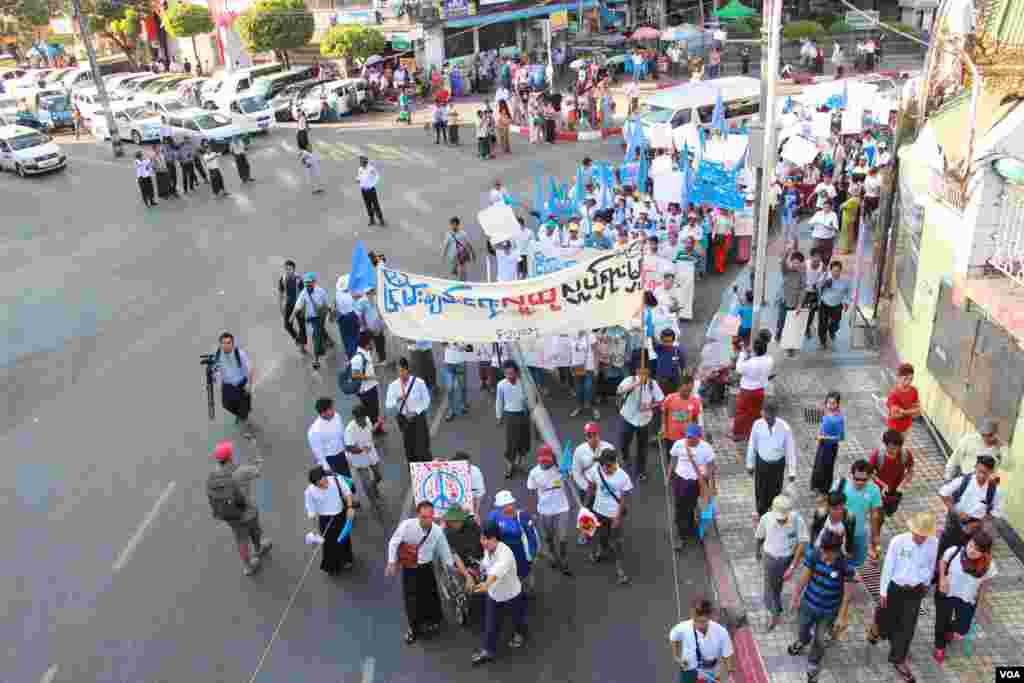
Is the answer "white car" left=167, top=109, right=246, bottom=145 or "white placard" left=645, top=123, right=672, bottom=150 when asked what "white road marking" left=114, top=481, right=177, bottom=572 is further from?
"white car" left=167, top=109, right=246, bottom=145

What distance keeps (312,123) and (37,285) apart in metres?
16.7

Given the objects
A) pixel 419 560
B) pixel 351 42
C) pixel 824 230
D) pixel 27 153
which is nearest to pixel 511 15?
pixel 351 42

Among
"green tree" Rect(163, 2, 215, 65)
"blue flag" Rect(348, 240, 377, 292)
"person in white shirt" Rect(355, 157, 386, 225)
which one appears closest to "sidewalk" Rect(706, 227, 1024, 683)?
"blue flag" Rect(348, 240, 377, 292)

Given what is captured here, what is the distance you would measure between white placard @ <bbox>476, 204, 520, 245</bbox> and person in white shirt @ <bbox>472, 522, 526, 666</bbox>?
24.4ft

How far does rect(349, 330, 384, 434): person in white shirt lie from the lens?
11047 mm

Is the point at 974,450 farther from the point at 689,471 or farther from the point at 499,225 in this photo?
the point at 499,225

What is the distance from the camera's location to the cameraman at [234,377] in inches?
466

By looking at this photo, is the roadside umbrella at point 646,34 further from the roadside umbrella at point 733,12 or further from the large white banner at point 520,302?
the large white banner at point 520,302

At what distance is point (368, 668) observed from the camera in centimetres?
799

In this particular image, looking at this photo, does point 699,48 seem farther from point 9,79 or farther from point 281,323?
point 9,79

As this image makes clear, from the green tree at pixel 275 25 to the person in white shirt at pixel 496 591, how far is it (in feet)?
115

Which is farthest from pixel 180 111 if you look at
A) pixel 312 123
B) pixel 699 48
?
pixel 699 48

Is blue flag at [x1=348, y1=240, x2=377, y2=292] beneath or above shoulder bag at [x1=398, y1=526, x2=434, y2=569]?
above

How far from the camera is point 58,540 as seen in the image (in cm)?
1017
